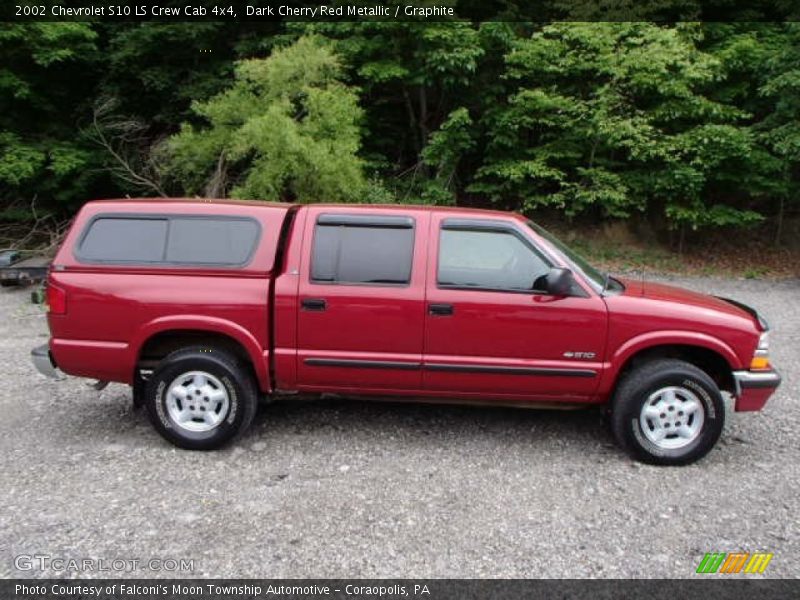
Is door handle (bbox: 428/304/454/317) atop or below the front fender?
atop

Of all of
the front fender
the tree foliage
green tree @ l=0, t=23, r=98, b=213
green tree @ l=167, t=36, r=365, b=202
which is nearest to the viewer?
the front fender

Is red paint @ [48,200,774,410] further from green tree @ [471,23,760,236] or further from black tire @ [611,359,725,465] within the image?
green tree @ [471,23,760,236]

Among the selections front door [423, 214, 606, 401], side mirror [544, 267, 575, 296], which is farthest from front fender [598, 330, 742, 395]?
side mirror [544, 267, 575, 296]

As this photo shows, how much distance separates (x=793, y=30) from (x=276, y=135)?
10.1 meters

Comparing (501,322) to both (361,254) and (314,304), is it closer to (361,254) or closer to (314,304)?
(361,254)

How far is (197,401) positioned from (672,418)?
131 inches

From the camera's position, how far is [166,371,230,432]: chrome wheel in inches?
164

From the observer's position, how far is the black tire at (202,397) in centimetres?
411

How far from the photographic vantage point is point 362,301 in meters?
4.05

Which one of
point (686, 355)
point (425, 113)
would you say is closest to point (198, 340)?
point (686, 355)

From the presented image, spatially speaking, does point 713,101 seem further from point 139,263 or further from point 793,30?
point 139,263

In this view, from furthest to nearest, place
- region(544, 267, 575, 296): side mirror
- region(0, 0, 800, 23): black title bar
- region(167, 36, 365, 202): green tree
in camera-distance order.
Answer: region(0, 0, 800, 23): black title bar, region(167, 36, 365, 202): green tree, region(544, 267, 575, 296): side mirror

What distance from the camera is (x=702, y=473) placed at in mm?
3951

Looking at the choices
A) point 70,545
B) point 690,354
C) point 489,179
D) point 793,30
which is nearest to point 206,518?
point 70,545
